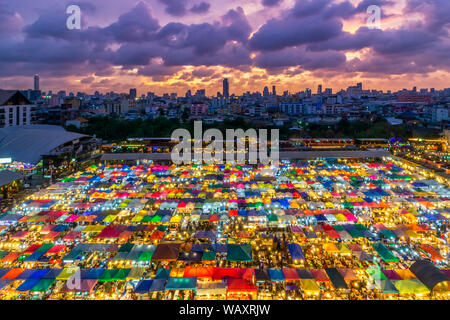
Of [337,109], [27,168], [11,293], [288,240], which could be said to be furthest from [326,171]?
[337,109]

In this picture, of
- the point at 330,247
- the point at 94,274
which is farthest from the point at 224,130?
the point at 94,274

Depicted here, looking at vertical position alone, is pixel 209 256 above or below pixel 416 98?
below

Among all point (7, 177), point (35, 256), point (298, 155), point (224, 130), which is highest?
point (224, 130)

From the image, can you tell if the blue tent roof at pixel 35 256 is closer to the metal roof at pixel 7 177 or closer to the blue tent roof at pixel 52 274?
the blue tent roof at pixel 52 274

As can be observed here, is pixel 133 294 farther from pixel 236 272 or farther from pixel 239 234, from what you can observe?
pixel 239 234

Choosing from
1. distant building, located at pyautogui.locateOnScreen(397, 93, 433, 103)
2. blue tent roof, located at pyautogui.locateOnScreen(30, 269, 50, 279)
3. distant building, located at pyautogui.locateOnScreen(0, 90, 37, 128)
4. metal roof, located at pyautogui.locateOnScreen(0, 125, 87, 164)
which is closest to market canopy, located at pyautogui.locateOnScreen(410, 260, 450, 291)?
blue tent roof, located at pyautogui.locateOnScreen(30, 269, 50, 279)

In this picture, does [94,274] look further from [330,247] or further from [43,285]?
[330,247]
